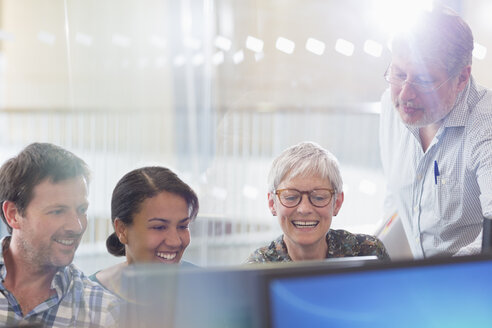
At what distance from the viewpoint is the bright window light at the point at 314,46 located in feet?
11.4

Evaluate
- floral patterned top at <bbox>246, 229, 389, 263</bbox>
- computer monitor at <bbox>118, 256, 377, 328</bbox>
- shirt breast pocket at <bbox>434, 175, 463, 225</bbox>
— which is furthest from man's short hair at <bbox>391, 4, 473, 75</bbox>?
computer monitor at <bbox>118, 256, 377, 328</bbox>

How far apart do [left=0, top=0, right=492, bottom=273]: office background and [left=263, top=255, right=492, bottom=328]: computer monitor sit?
6.28 feet

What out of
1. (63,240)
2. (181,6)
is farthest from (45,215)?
(181,6)

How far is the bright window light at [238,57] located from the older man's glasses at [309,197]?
1922mm

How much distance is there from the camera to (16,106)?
263 centimetres

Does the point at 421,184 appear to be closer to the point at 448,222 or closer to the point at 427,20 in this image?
the point at 448,222

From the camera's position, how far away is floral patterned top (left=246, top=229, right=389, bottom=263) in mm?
1557

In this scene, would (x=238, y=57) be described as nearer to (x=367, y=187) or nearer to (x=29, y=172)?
(x=367, y=187)

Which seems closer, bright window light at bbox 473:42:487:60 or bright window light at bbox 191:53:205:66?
bright window light at bbox 473:42:487:60

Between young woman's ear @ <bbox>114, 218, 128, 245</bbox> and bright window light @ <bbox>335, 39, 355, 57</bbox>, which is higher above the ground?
bright window light @ <bbox>335, 39, 355, 57</bbox>

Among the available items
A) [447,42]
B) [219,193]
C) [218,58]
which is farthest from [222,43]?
[447,42]

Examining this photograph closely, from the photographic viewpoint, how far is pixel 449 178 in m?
1.89

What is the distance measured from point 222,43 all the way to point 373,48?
0.86 meters

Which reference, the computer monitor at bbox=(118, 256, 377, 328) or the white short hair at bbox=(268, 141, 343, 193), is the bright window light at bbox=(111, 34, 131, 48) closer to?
the white short hair at bbox=(268, 141, 343, 193)
